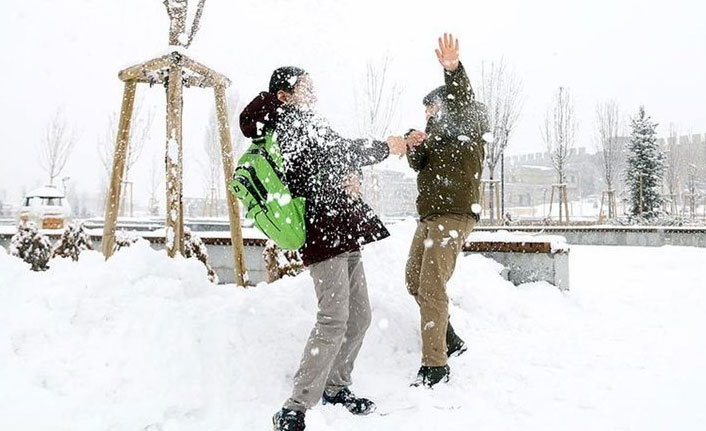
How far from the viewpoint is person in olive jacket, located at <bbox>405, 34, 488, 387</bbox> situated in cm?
292

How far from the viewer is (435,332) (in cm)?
291

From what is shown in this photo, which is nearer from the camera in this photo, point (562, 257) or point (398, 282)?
point (398, 282)

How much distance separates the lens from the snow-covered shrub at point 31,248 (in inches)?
289

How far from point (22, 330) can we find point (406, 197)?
41.3m

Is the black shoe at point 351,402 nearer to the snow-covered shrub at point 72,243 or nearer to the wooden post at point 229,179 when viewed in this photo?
the wooden post at point 229,179

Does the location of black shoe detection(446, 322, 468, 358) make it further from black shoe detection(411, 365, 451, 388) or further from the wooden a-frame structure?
the wooden a-frame structure

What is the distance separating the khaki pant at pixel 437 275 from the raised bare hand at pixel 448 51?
3.07 ft

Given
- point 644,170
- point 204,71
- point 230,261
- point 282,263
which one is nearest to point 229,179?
point 204,71

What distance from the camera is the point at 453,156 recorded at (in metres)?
3.17

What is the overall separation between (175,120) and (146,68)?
535 millimetres

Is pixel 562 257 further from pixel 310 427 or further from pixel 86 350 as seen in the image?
pixel 86 350

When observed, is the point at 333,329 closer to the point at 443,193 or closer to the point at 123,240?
the point at 443,193

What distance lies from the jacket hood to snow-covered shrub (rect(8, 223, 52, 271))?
6407 millimetres

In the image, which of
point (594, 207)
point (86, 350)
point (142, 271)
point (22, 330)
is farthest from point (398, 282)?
point (594, 207)
